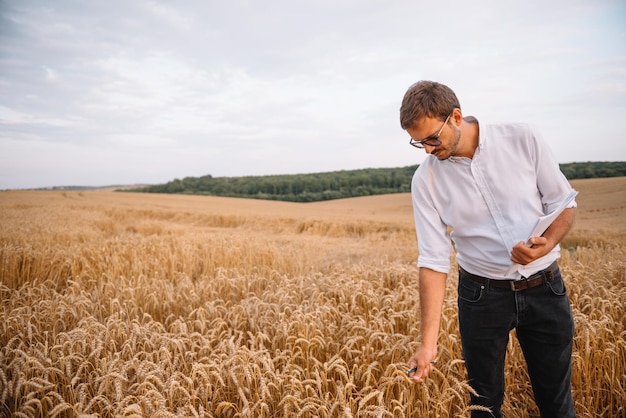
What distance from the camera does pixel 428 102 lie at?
191 centimetres

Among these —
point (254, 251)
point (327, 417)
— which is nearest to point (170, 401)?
point (327, 417)

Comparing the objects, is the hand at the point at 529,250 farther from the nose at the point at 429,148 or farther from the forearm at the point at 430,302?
the nose at the point at 429,148

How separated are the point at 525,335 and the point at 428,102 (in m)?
1.52

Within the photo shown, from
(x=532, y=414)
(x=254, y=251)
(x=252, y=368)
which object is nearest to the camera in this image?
(x=252, y=368)

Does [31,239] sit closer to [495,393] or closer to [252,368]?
[252,368]

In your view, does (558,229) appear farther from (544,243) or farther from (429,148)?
(429,148)

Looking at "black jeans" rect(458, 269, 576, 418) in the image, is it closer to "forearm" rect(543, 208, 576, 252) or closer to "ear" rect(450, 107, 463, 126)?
"forearm" rect(543, 208, 576, 252)

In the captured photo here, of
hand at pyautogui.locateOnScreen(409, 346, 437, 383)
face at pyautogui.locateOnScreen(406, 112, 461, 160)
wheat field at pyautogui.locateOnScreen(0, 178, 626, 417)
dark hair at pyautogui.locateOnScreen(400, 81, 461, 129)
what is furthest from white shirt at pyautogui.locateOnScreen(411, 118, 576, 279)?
wheat field at pyautogui.locateOnScreen(0, 178, 626, 417)

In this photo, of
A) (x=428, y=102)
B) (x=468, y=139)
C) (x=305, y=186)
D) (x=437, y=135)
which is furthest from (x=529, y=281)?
(x=305, y=186)

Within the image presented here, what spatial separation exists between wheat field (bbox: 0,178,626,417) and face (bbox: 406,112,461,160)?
55.0 inches

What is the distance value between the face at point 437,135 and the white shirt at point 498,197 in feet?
0.41

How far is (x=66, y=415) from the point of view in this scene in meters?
2.39

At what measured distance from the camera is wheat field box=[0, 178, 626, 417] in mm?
2430

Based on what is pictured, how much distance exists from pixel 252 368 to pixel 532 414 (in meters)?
2.30
